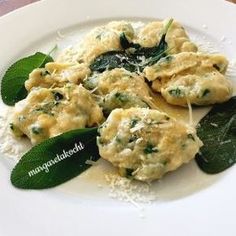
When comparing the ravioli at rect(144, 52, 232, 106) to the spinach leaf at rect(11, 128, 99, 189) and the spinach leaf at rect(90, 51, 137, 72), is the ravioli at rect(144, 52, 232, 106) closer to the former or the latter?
the spinach leaf at rect(90, 51, 137, 72)

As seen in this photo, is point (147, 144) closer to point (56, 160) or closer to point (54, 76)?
point (56, 160)

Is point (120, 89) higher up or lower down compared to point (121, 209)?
higher up

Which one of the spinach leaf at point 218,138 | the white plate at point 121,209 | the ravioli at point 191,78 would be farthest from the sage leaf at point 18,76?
the spinach leaf at point 218,138

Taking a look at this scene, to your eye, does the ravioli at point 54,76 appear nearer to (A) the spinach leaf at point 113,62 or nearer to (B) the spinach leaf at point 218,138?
(A) the spinach leaf at point 113,62

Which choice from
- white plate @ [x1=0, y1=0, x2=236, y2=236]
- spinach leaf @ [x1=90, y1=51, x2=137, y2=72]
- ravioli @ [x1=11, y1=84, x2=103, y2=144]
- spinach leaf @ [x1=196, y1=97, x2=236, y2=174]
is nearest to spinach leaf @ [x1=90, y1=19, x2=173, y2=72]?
spinach leaf @ [x1=90, y1=51, x2=137, y2=72]

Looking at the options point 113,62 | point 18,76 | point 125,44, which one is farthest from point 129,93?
point 18,76

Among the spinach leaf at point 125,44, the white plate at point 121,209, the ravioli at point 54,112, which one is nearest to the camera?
the white plate at point 121,209
